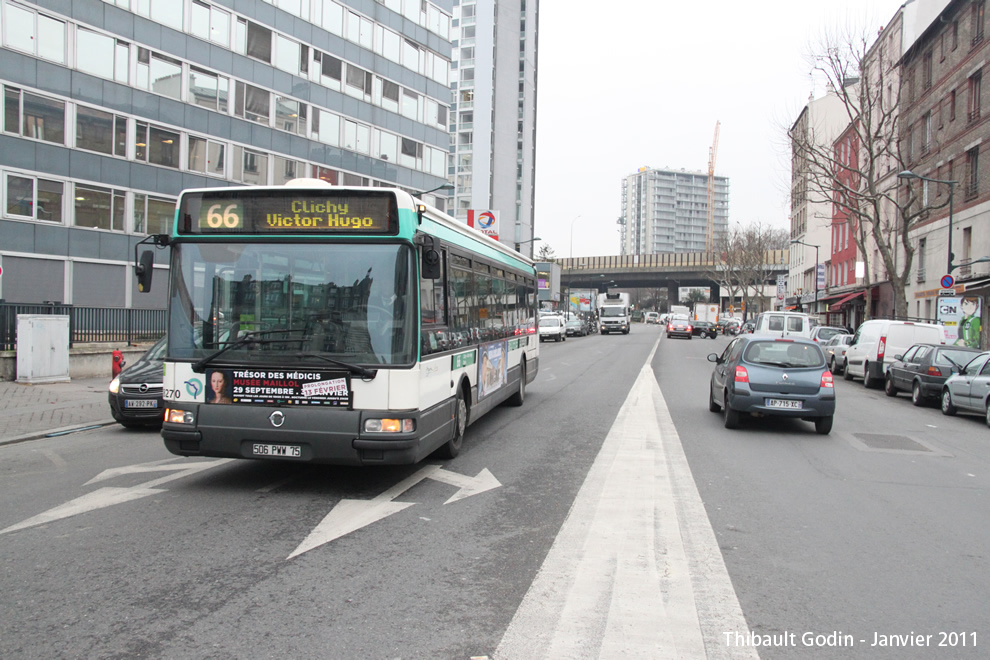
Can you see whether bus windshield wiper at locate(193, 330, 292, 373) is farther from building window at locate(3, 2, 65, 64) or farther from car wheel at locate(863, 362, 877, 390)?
building window at locate(3, 2, 65, 64)

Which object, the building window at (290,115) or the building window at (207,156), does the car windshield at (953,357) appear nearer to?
the building window at (207,156)

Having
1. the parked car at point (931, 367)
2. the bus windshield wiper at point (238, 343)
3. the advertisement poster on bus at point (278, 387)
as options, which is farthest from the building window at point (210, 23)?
the advertisement poster on bus at point (278, 387)

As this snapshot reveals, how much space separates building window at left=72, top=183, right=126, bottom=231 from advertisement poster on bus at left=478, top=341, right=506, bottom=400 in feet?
74.1

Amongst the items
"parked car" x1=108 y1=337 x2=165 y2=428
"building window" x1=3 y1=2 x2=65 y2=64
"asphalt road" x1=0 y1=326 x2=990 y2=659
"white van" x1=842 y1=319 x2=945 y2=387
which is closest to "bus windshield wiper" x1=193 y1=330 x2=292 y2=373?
"asphalt road" x1=0 y1=326 x2=990 y2=659

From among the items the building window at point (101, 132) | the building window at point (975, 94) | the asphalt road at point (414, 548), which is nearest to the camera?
the asphalt road at point (414, 548)

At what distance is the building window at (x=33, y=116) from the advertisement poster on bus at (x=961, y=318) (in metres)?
31.2

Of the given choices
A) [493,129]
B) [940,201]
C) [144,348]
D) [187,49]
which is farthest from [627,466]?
[493,129]

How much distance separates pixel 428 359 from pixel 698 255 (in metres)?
86.0

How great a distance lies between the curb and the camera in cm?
1017

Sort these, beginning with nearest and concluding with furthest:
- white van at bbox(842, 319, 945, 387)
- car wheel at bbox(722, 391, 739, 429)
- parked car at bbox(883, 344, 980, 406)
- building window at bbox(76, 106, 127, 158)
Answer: car wheel at bbox(722, 391, 739, 429) → parked car at bbox(883, 344, 980, 406) → white van at bbox(842, 319, 945, 387) → building window at bbox(76, 106, 127, 158)

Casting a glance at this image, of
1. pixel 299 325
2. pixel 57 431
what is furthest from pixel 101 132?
pixel 299 325

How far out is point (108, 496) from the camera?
6852 mm

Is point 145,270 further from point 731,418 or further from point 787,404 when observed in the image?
point 787,404

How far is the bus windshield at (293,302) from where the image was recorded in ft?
22.2
